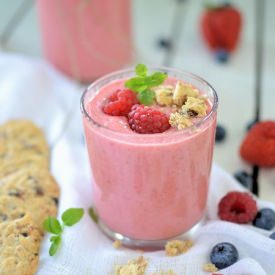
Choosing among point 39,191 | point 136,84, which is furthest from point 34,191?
point 136,84

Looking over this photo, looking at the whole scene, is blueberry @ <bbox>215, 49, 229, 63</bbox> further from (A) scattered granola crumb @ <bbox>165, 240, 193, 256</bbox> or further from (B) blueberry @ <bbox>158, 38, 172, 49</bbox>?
(A) scattered granola crumb @ <bbox>165, 240, 193, 256</bbox>

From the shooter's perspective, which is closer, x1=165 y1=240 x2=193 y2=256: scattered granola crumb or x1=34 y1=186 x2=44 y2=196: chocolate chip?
x1=165 y1=240 x2=193 y2=256: scattered granola crumb

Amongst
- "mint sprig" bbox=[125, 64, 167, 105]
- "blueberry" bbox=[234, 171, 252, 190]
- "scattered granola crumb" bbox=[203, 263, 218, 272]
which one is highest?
"mint sprig" bbox=[125, 64, 167, 105]

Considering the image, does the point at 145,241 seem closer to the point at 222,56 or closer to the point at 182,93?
the point at 182,93

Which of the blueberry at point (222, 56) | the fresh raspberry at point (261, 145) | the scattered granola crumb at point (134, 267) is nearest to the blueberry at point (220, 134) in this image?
the fresh raspberry at point (261, 145)

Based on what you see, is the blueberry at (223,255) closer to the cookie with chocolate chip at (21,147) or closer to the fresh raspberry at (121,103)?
the fresh raspberry at (121,103)

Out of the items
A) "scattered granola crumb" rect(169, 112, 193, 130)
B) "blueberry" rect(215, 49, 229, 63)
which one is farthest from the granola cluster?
"blueberry" rect(215, 49, 229, 63)
